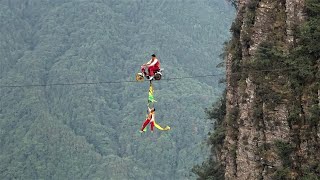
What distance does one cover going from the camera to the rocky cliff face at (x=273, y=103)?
2020cm

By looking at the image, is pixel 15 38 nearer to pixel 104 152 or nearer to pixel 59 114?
pixel 59 114

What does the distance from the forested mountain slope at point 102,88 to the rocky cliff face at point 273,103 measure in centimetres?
7720

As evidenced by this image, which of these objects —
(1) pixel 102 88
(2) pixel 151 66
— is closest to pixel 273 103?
(2) pixel 151 66

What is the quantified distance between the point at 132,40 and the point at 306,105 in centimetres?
14983

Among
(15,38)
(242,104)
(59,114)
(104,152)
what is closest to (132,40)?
(15,38)

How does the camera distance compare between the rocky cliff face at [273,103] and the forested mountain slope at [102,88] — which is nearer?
the rocky cliff face at [273,103]

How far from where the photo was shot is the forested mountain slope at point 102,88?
110 m

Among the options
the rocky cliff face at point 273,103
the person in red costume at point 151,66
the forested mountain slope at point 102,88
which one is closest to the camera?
the person in red costume at point 151,66

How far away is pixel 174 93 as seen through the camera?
132125 mm

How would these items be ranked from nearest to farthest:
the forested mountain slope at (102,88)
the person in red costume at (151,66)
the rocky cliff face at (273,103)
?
the person in red costume at (151,66)
the rocky cliff face at (273,103)
the forested mountain slope at (102,88)

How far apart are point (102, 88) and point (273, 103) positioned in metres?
123

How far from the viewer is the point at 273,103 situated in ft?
68.9

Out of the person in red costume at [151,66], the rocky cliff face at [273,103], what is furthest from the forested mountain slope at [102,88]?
the person in red costume at [151,66]

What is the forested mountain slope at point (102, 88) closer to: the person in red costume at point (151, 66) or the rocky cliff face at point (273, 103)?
the rocky cliff face at point (273, 103)
